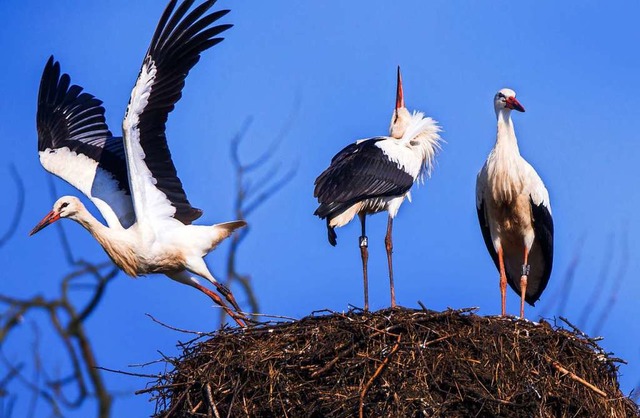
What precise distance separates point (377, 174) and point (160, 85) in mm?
1788

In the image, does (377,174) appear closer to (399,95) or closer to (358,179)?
(358,179)

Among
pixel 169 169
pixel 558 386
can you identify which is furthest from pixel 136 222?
pixel 558 386

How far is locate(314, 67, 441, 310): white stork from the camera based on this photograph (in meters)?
10.4

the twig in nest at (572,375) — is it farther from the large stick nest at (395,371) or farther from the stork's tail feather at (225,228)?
the stork's tail feather at (225,228)

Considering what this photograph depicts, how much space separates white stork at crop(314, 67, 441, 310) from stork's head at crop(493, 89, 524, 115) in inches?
35.0

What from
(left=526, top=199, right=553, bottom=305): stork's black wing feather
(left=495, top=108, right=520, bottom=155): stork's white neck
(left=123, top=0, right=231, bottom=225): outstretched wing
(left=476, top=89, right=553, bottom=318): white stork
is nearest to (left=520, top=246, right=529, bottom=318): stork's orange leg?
(left=476, top=89, right=553, bottom=318): white stork

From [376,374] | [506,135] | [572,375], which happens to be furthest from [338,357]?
[506,135]

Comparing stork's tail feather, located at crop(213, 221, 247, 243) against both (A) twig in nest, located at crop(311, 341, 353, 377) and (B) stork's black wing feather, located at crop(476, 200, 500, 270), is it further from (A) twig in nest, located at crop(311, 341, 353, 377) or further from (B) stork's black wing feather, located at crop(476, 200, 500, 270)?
(A) twig in nest, located at crop(311, 341, 353, 377)

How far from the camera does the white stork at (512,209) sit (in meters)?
10.5

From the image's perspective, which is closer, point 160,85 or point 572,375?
point 572,375

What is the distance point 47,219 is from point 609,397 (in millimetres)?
4561

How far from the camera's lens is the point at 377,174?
10.6 m

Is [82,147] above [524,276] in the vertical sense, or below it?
above

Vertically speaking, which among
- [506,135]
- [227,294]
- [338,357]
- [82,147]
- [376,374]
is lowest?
[376,374]
